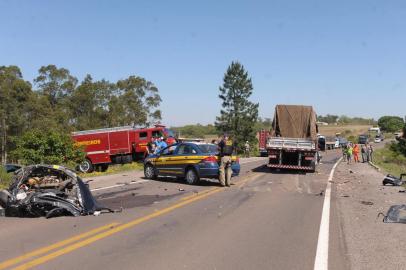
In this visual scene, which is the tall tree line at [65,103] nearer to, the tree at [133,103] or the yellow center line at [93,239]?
the tree at [133,103]

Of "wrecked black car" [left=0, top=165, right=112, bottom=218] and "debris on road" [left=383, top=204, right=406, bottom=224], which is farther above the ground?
"wrecked black car" [left=0, top=165, right=112, bottom=218]

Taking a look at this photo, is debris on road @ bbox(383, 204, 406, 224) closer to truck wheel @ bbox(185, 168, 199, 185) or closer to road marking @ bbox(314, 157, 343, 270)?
road marking @ bbox(314, 157, 343, 270)

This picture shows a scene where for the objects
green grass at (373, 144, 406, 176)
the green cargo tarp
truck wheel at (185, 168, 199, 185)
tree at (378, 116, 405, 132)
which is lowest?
green grass at (373, 144, 406, 176)

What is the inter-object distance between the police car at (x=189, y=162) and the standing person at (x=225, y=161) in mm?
245

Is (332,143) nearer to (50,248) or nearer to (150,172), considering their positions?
(150,172)

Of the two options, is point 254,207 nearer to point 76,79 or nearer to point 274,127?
point 274,127

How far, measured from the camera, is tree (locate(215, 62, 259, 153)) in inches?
2995

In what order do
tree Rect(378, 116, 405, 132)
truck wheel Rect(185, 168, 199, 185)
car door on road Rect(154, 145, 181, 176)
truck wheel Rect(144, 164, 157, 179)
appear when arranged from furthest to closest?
1. tree Rect(378, 116, 405, 132)
2. truck wheel Rect(144, 164, 157, 179)
3. car door on road Rect(154, 145, 181, 176)
4. truck wheel Rect(185, 168, 199, 185)

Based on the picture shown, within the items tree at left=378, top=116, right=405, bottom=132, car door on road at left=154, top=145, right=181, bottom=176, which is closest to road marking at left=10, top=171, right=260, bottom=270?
car door on road at left=154, top=145, right=181, bottom=176

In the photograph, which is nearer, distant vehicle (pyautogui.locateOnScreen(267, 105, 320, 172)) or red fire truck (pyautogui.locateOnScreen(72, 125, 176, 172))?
distant vehicle (pyautogui.locateOnScreen(267, 105, 320, 172))

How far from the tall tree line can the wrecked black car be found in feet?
143

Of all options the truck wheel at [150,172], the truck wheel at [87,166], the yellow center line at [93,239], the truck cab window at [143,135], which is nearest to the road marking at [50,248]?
the yellow center line at [93,239]

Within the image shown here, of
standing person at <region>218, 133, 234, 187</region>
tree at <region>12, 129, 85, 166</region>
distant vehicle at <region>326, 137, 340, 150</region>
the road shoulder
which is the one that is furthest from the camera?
distant vehicle at <region>326, 137, 340, 150</region>

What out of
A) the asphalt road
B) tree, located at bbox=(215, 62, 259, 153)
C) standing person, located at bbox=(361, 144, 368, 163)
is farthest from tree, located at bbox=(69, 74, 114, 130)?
the asphalt road
